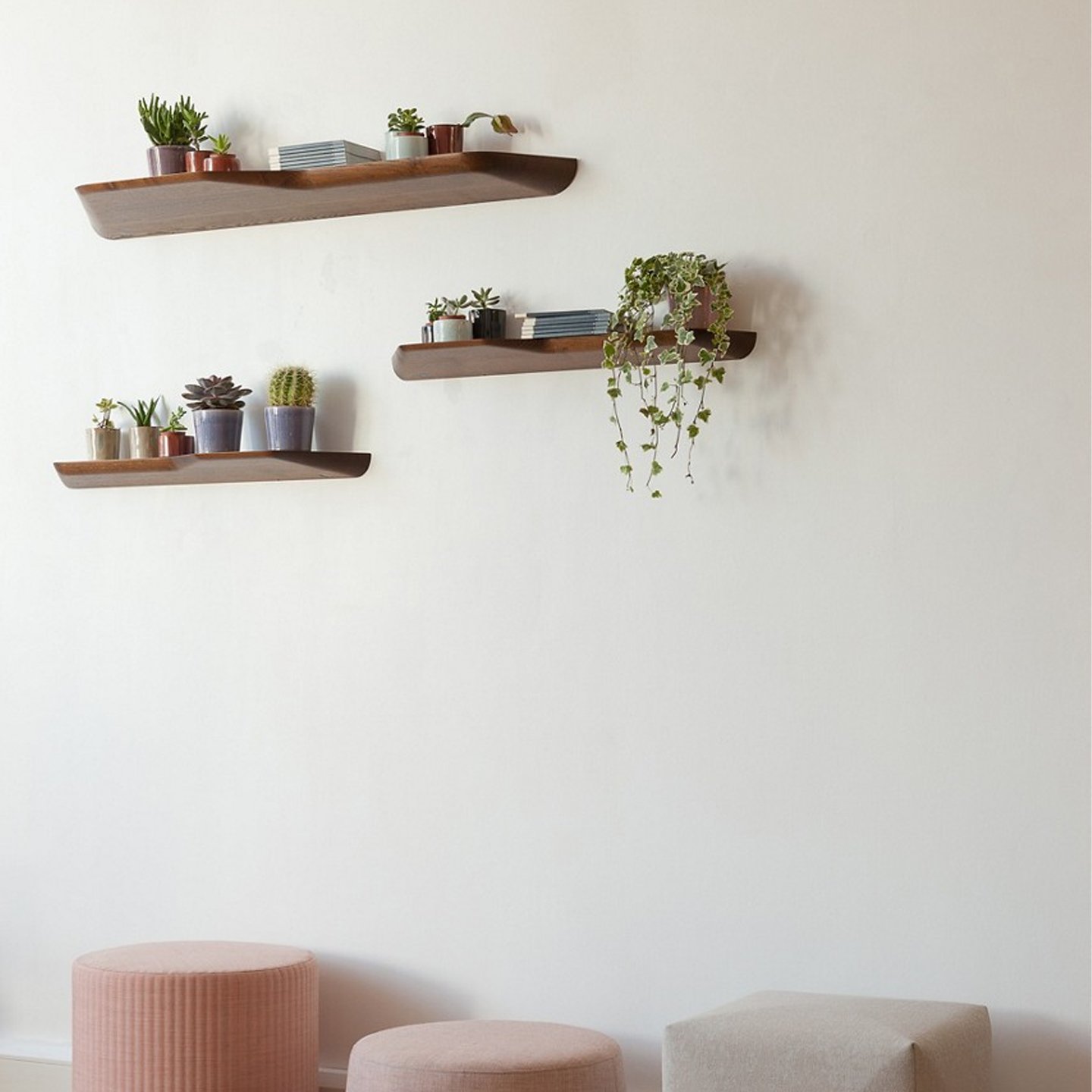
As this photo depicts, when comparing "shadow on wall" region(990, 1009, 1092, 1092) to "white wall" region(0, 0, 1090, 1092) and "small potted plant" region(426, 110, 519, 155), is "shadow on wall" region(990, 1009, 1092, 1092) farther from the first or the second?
"small potted plant" region(426, 110, 519, 155)

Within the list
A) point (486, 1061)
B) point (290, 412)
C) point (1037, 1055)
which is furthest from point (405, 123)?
point (1037, 1055)

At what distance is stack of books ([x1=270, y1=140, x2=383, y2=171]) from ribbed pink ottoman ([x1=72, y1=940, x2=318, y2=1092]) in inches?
68.9

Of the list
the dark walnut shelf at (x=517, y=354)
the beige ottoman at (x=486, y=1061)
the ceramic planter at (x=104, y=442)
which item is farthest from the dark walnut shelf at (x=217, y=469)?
the beige ottoman at (x=486, y=1061)

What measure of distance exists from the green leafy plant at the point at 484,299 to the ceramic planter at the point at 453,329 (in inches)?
1.8

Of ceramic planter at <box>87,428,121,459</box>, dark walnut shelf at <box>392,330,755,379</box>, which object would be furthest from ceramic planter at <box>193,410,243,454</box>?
dark walnut shelf at <box>392,330,755,379</box>

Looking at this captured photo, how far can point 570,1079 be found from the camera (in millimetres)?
2934

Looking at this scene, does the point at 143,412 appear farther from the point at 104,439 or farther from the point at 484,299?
the point at 484,299

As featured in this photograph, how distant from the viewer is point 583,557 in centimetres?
341

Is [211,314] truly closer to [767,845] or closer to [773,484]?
[773,484]

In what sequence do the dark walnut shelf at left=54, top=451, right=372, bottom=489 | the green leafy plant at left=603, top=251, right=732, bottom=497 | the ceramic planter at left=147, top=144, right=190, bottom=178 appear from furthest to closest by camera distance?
the ceramic planter at left=147, top=144, right=190, bottom=178
the dark walnut shelf at left=54, top=451, right=372, bottom=489
the green leafy plant at left=603, top=251, right=732, bottom=497

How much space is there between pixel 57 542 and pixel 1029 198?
2.42 metres

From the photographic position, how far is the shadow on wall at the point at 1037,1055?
2986mm

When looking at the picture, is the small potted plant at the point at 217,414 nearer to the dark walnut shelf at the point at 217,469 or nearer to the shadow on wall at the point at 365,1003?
the dark walnut shelf at the point at 217,469

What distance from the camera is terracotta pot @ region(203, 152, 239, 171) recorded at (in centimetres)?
358
